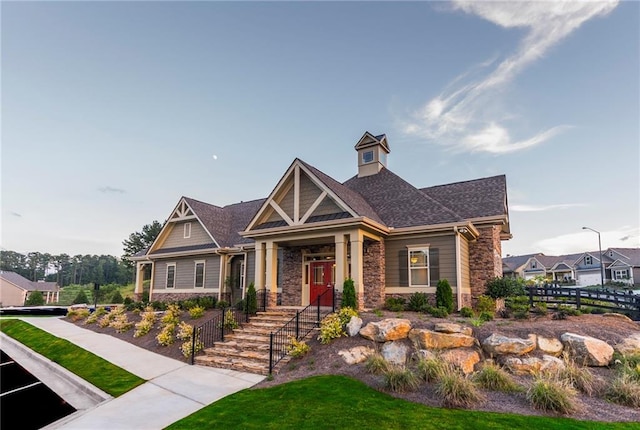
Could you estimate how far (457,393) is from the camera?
6.58 m

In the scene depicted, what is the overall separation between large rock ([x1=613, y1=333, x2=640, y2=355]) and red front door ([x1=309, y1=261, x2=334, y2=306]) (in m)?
9.48

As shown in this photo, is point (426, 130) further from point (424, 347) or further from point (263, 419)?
point (263, 419)

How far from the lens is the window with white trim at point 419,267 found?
45.0 ft

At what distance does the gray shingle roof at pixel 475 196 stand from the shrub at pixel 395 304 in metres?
4.74

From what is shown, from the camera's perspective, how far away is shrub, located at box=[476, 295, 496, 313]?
525 inches

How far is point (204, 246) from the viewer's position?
20328 mm

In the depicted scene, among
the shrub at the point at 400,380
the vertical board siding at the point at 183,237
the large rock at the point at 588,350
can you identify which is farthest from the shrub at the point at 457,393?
the vertical board siding at the point at 183,237

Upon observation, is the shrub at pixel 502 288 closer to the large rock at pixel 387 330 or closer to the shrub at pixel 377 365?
the large rock at pixel 387 330

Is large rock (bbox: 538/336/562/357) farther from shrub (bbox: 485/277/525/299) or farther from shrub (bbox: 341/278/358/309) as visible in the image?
shrub (bbox: 341/278/358/309)

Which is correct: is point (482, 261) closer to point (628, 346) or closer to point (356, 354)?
point (628, 346)

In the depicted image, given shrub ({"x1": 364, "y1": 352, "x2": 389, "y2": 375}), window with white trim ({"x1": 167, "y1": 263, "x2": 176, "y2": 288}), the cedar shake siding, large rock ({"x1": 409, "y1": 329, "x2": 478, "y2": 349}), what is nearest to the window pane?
large rock ({"x1": 409, "y1": 329, "x2": 478, "y2": 349})

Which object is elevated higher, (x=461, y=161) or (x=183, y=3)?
(x=183, y=3)

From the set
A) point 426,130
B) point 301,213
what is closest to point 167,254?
point 301,213

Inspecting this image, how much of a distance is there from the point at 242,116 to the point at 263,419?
15.6 metres
